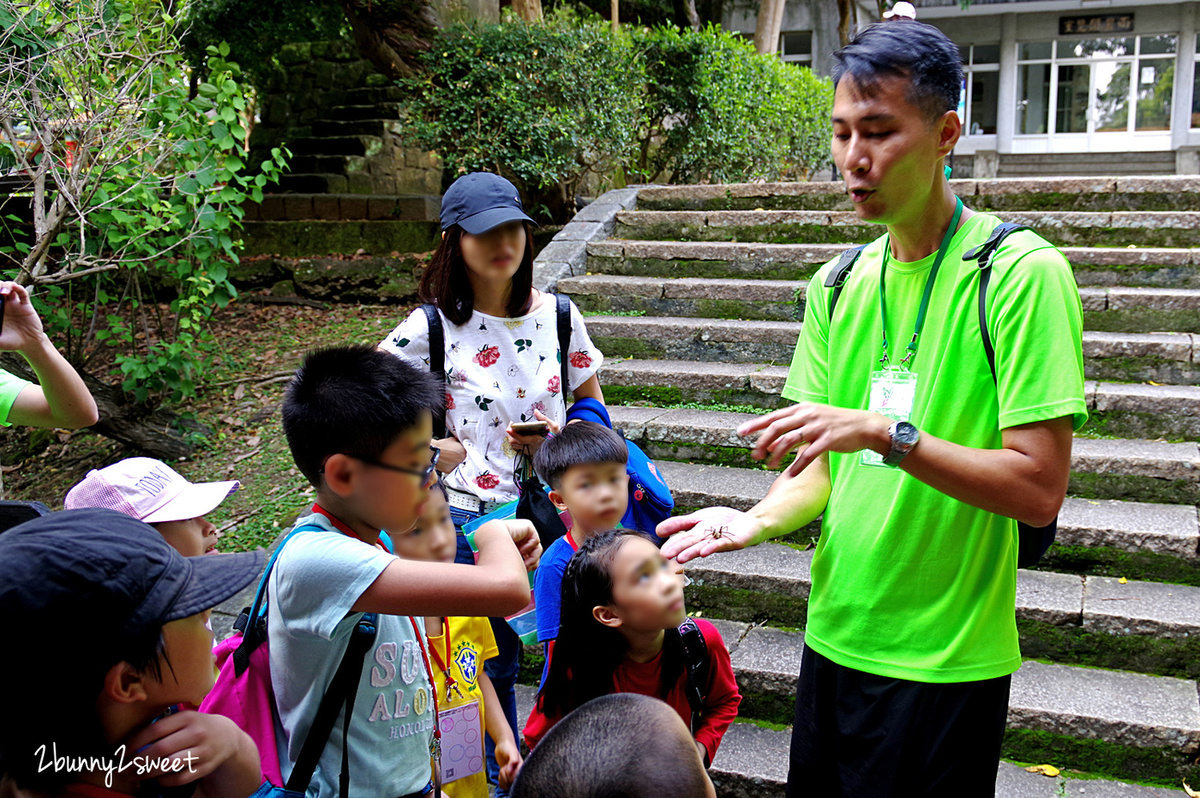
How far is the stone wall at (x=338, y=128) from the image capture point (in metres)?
11.6

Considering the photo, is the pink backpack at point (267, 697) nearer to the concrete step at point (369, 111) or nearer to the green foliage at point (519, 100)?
the green foliage at point (519, 100)

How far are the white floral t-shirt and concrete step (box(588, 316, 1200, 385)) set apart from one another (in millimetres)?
2637

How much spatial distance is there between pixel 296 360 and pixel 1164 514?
20.9 feet

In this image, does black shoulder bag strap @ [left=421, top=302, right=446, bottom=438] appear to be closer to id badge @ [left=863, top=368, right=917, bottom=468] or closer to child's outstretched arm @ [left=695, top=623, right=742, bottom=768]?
child's outstretched arm @ [left=695, top=623, right=742, bottom=768]

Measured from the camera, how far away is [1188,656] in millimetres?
3191

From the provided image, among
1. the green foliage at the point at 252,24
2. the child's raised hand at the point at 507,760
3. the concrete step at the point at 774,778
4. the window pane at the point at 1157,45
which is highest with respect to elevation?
the window pane at the point at 1157,45

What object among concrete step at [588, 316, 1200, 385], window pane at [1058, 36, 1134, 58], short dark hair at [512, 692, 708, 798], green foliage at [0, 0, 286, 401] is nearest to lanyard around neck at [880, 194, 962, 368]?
short dark hair at [512, 692, 708, 798]

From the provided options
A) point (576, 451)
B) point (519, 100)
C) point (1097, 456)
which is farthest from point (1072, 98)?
point (576, 451)

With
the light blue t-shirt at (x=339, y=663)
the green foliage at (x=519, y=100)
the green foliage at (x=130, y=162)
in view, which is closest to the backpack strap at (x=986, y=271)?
the light blue t-shirt at (x=339, y=663)

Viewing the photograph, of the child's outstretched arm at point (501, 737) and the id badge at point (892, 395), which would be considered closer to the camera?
the id badge at point (892, 395)

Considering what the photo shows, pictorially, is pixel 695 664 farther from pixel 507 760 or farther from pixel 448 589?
pixel 448 589

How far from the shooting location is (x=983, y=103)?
73.5ft

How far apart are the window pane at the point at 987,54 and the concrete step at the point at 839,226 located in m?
19.3

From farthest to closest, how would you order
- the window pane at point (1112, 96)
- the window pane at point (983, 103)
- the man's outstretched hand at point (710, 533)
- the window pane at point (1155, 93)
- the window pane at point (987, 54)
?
the window pane at point (983, 103) → the window pane at point (987, 54) → the window pane at point (1112, 96) → the window pane at point (1155, 93) → the man's outstretched hand at point (710, 533)
